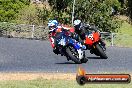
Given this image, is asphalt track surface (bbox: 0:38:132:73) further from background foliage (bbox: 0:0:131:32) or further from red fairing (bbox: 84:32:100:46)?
background foliage (bbox: 0:0:131:32)

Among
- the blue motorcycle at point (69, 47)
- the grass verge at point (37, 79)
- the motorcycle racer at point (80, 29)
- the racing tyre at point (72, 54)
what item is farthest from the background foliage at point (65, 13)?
the grass verge at point (37, 79)

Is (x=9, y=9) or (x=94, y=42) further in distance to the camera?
(x=9, y=9)

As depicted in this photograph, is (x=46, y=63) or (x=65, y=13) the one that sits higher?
(x=46, y=63)

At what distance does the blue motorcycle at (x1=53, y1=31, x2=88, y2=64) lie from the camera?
2148 cm

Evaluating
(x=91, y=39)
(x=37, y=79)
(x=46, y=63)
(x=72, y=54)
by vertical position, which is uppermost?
(x=37, y=79)

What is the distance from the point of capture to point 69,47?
2167cm

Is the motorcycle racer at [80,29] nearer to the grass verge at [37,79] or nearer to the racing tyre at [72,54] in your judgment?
the racing tyre at [72,54]

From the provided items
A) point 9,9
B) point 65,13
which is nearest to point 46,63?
point 65,13

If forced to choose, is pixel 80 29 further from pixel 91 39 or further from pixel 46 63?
pixel 46 63

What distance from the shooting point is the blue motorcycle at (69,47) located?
2148cm

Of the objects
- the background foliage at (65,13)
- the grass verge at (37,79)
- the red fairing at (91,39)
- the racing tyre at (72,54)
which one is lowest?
the background foliage at (65,13)

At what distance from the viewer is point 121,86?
41.3 ft

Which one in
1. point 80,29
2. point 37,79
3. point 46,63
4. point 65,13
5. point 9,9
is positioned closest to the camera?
point 37,79

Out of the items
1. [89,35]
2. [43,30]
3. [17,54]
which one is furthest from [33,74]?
[43,30]
